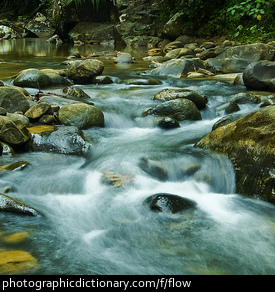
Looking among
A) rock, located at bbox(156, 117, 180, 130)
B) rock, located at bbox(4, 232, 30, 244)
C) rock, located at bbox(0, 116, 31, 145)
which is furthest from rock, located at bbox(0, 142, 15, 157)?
rock, located at bbox(156, 117, 180, 130)

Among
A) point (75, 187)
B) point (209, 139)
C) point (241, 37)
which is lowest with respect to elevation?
point (75, 187)

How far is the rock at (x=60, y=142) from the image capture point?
14.7ft

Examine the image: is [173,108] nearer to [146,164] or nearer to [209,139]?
[209,139]

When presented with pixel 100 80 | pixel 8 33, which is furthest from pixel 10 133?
pixel 8 33

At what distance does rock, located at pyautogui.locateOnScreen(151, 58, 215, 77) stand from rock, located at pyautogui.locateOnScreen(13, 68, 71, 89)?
10.7ft

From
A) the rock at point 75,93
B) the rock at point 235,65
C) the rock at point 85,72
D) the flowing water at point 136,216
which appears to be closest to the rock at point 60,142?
the flowing water at point 136,216

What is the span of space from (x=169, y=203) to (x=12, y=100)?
132 inches

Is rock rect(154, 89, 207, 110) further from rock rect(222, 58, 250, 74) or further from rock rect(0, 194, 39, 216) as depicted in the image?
rock rect(0, 194, 39, 216)

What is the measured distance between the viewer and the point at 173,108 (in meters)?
5.84

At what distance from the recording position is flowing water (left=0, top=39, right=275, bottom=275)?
2410 mm

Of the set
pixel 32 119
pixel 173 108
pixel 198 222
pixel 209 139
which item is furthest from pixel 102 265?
pixel 173 108

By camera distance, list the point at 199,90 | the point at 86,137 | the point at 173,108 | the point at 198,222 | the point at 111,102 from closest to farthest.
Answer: the point at 198,222 < the point at 86,137 < the point at 173,108 < the point at 111,102 < the point at 199,90

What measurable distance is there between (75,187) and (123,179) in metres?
0.55

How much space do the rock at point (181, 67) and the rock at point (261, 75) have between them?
7.58 ft
